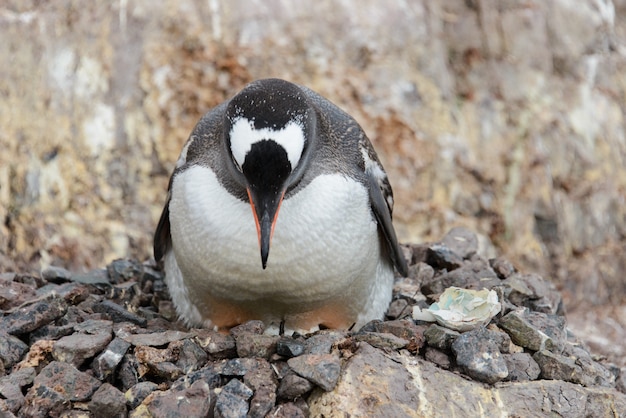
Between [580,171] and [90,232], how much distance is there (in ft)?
16.2

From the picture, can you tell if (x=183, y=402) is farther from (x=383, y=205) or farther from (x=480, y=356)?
(x=383, y=205)

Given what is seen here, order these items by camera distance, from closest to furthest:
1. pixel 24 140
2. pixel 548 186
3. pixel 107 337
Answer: pixel 107 337 < pixel 24 140 < pixel 548 186

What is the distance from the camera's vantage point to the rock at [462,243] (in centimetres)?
508

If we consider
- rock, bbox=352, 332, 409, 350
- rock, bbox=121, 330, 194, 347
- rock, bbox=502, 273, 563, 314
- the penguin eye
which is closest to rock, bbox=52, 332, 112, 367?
rock, bbox=121, 330, 194, 347

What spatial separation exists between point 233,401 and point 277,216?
79 centimetres

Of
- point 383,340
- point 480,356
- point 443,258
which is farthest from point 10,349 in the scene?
point 443,258

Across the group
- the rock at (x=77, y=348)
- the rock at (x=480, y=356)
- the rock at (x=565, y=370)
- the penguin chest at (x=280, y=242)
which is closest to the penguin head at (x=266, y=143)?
the penguin chest at (x=280, y=242)

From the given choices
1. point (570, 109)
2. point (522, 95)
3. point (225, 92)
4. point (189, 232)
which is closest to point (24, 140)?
point (225, 92)

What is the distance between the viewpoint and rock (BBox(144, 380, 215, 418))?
3.08m

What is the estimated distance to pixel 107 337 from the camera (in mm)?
3486

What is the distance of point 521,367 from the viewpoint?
354cm

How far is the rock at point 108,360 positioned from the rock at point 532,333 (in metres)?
1.70

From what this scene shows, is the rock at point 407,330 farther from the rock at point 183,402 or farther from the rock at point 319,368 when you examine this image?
the rock at point 183,402

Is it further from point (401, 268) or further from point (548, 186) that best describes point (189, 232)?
point (548, 186)
